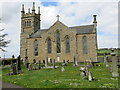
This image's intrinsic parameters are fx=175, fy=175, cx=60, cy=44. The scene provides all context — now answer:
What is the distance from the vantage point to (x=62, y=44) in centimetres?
4972

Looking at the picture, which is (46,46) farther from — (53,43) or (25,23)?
(25,23)

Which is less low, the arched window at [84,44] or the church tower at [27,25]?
the church tower at [27,25]

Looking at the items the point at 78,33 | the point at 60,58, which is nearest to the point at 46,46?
the point at 60,58

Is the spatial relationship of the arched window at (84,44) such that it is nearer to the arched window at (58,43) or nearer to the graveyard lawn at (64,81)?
the arched window at (58,43)

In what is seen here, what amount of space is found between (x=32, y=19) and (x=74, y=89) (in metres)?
50.4

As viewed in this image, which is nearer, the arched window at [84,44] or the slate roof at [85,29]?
the arched window at [84,44]

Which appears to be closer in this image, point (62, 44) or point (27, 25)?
point (62, 44)

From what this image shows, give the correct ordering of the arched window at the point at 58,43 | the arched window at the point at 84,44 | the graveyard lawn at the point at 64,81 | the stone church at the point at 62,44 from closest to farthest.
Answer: the graveyard lawn at the point at 64,81 < the stone church at the point at 62,44 < the arched window at the point at 84,44 < the arched window at the point at 58,43

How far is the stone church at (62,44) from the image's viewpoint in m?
47.3

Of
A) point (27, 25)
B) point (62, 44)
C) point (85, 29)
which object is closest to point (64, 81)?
point (62, 44)

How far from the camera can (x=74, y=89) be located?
1017cm

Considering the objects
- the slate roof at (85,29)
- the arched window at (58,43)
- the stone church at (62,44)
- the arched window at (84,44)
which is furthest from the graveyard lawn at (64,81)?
the arched window at (58,43)

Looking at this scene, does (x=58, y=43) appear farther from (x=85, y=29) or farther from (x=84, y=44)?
(x=85, y=29)

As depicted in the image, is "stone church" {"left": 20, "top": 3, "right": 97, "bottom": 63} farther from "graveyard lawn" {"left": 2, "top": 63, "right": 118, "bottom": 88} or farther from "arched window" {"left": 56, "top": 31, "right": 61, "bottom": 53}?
"graveyard lawn" {"left": 2, "top": 63, "right": 118, "bottom": 88}
